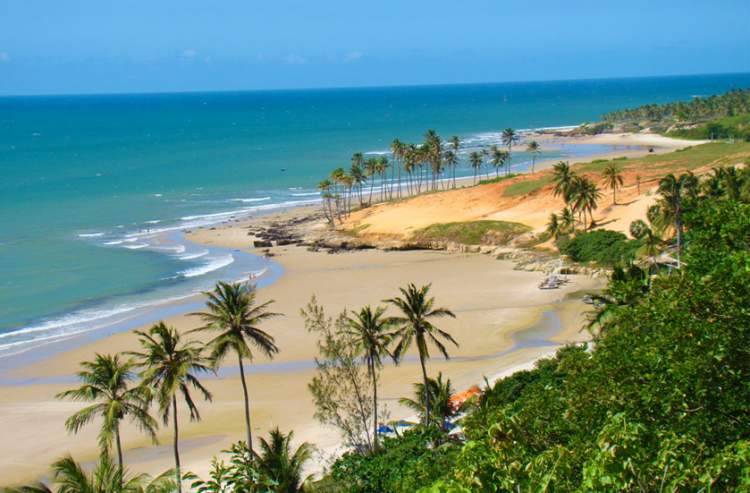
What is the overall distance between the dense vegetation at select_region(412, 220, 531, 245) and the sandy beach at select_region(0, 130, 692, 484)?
2433mm

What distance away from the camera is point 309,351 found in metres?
48.3

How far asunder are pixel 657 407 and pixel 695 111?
179561 mm

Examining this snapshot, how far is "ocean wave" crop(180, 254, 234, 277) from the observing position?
229 feet

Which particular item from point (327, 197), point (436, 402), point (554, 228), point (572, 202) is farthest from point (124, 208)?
point (436, 402)

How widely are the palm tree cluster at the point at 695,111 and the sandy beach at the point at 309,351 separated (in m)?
111

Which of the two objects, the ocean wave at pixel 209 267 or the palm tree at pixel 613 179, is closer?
the ocean wave at pixel 209 267

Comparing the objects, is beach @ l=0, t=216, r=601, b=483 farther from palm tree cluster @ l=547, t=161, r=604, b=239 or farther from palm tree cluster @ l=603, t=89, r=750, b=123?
palm tree cluster @ l=603, t=89, r=750, b=123

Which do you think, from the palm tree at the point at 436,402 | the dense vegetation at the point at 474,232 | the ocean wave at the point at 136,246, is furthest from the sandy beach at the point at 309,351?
the ocean wave at the point at 136,246

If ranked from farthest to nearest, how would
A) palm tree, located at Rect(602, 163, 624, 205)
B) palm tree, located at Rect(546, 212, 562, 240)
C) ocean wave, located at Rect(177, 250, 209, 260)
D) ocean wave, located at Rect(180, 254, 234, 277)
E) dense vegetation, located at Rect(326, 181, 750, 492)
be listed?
1. palm tree, located at Rect(602, 163, 624, 205)
2. ocean wave, located at Rect(177, 250, 209, 260)
3. palm tree, located at Rect(546, 212, 562, 240)
4. ocean wave, located at Rect(180, 254, 234, 277)
5. dense vegetation, located at Rect(326, 181, 750, 492)

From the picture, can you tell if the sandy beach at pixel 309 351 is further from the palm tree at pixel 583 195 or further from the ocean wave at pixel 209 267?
the palm tree at pixel 583 195

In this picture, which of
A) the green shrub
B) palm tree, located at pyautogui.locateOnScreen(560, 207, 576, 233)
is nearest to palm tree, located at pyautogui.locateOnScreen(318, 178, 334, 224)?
palm tree, located at pyautogui.locateOnScreen(560, 207, 576, 233)

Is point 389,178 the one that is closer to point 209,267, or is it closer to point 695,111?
point 209,267

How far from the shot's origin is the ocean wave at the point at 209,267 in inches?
2749

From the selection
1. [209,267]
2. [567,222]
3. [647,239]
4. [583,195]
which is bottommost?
[209,267]
